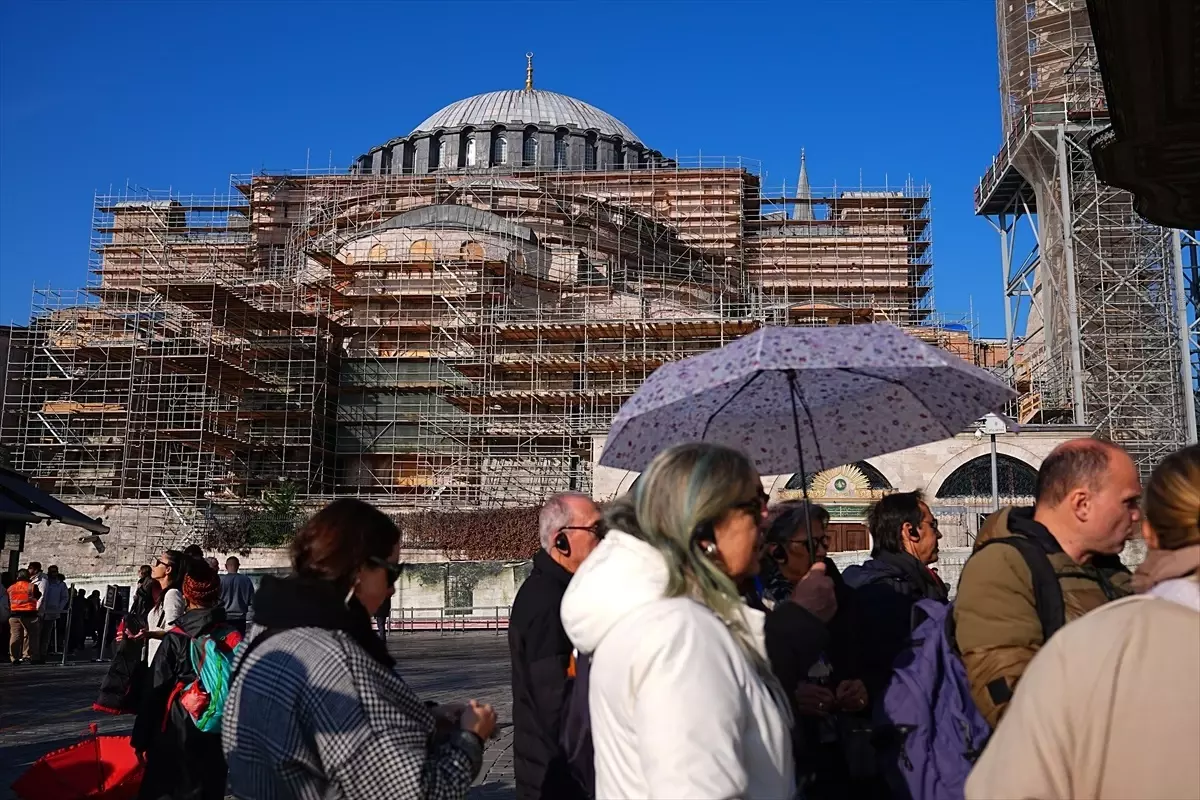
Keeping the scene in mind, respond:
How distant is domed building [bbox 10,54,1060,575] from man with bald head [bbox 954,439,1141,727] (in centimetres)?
2925

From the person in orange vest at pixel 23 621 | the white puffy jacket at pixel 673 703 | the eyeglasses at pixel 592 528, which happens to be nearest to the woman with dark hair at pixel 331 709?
the white puffy jacket at pixel 673 703

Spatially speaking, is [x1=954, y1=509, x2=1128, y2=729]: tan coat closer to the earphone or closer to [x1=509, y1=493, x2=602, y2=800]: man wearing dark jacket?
the earphone

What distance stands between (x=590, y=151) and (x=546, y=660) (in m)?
50.5

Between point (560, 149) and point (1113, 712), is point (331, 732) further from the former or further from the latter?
point (560, 149)

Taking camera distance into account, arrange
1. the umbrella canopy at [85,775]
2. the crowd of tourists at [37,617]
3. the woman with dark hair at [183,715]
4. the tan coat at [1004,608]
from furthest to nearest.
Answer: the crowd of tourists at [37,617]
the umbrella canopy at [85,775]
the woman with dark hair at [183,715]
the tan coat at [1004,608]

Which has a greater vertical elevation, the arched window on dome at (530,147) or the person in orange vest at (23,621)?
A: the arched window on dome at (530,147)

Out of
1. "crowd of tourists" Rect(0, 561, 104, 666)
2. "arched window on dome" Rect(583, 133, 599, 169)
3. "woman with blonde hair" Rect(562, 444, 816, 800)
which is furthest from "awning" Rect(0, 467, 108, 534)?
"arched window on dome" Rect(583, 133, 599, 169)

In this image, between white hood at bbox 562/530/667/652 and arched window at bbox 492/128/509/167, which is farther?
arched window at bbox 492/128/509/167

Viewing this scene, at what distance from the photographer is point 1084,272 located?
112ft

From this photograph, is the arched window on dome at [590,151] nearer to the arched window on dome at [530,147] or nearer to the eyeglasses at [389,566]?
the arched window on dome at [530,147]

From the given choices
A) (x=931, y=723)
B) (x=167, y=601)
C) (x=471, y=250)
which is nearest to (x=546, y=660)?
(x=931, y=723)

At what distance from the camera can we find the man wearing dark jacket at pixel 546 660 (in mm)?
4559

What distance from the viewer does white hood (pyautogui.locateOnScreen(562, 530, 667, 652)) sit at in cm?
275

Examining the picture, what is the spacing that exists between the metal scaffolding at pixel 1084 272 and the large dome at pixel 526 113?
22.9 m
